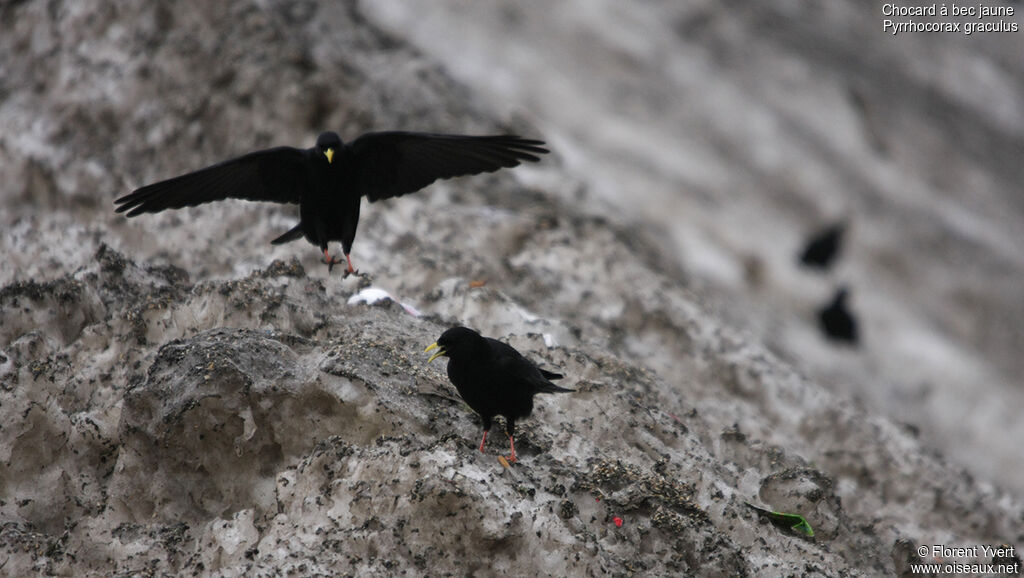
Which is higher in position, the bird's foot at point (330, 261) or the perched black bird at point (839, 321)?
the bird's foot at point (330, 261)

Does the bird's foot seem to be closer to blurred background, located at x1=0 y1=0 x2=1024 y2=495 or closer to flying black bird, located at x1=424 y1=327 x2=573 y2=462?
A: blurred background, located at x1=0 y1=0 x2=1024 y2=495

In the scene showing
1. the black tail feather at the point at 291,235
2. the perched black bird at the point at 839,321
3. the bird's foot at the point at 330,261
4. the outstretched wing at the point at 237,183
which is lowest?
the perched black bird at the point at 839,321

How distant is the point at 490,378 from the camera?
4398 mm

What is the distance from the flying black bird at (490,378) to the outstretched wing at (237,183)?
168 centimetres

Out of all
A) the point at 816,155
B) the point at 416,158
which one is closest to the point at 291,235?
the point at 416,158

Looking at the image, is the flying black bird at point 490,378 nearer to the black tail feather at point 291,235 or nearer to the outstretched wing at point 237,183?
the outstretched wing at point 237,183

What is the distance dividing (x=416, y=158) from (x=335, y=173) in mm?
481

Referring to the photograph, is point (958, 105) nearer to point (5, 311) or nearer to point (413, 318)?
point (413, 318)

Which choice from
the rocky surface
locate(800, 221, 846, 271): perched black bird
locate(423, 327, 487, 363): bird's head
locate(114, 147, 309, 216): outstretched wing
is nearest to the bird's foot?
the rocky surface

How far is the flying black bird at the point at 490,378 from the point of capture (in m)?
4.40

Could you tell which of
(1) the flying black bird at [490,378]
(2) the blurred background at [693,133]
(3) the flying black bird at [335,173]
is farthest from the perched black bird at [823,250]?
(1) the flying black bird at [490,378]

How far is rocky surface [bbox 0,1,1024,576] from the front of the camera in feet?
13.1

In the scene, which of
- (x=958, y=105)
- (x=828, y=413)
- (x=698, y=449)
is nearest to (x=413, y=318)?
(x=698, y=449)

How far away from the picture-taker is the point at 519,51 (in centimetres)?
1483
